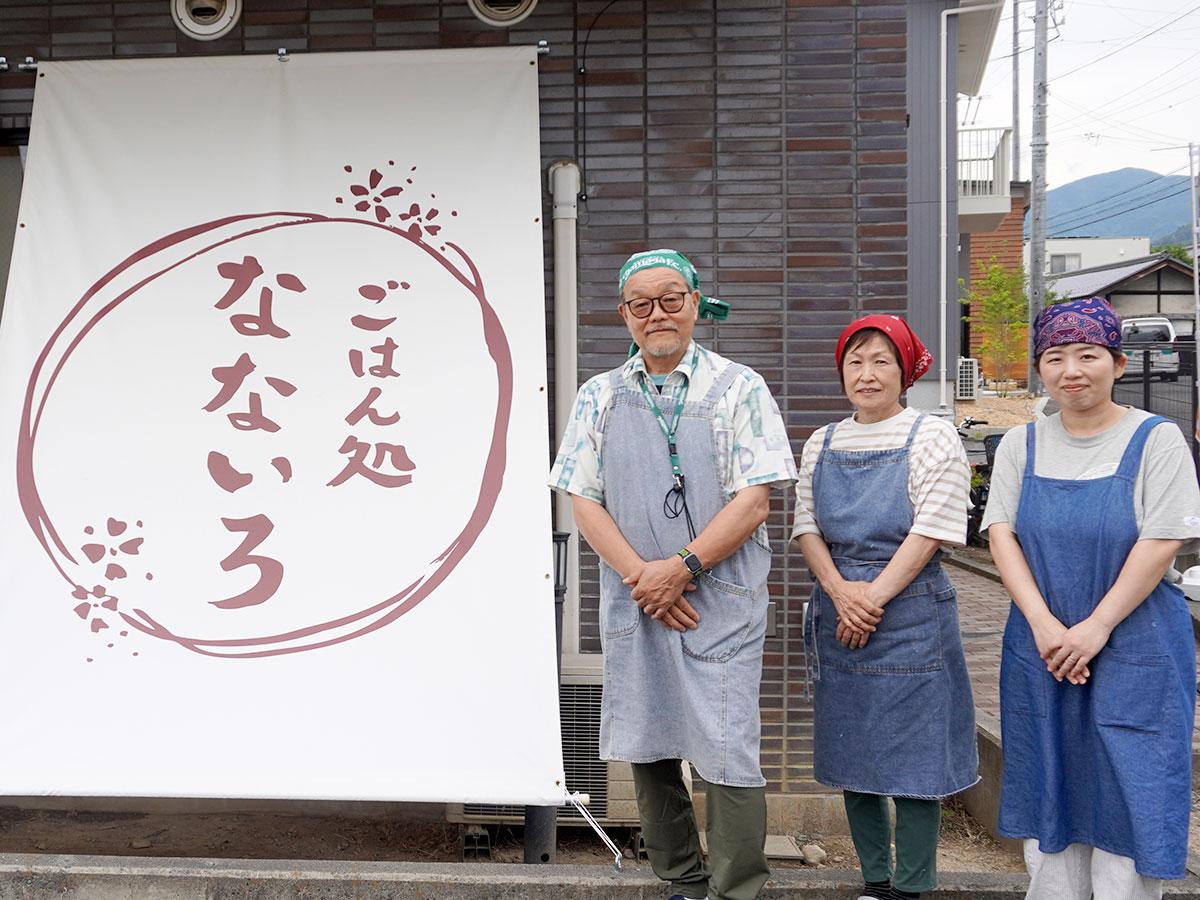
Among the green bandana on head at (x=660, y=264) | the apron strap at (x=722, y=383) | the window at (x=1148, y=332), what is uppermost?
the window at (x=1148, y=332)

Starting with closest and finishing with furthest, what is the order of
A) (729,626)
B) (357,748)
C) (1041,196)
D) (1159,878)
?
1. (1159,878)
2. (729,626)
3. (357,748)
4. (1041,196)

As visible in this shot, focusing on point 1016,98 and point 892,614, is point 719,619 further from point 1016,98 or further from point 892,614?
point 1016,98

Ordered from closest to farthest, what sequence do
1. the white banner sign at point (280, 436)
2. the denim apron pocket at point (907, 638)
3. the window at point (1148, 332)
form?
the denim apron pocket at point (907, 638) < the white banner sign at point (280, 436) < the window at point (1148, 332)

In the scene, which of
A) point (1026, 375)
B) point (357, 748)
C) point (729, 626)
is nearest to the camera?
point (729, 626)

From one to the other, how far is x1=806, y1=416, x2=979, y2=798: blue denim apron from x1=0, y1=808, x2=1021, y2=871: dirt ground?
1392 mm

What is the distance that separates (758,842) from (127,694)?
2252 mm

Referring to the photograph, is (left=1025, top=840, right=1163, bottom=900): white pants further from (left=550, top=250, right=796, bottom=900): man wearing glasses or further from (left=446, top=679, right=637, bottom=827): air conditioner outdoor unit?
(left=446, top=679, right=637, bottom=827): air conditioner outdoor unit

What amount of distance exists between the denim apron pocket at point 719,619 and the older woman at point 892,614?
1.14ft

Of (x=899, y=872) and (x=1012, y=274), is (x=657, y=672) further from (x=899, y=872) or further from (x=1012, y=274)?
(x=1012, y=274)

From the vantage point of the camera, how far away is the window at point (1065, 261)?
69500 mm

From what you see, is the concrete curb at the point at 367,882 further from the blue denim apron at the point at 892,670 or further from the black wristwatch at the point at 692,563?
the black wristwatch at the point at 692,563

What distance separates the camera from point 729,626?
307 cm

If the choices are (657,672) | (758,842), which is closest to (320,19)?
(657,672)

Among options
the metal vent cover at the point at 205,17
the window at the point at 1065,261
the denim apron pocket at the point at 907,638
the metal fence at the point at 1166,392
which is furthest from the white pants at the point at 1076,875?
the window at the point at 1065,261
